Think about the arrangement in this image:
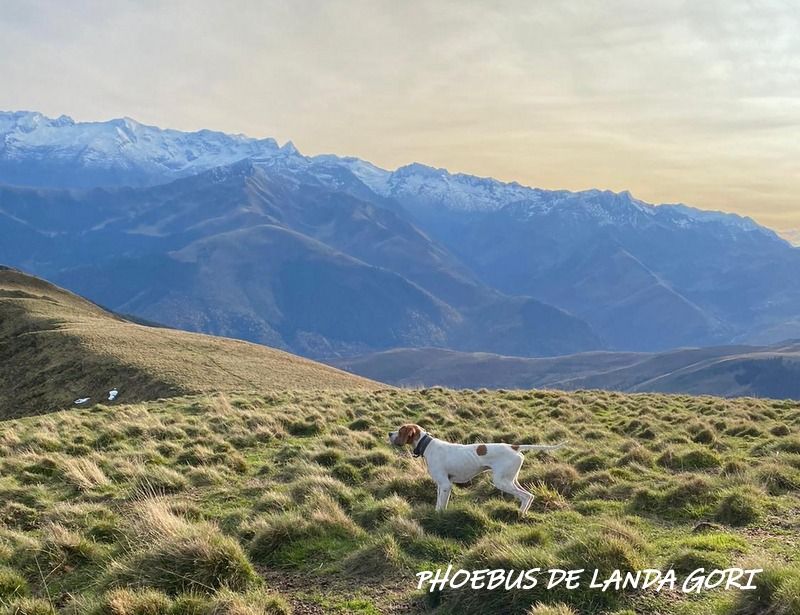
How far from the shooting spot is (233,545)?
7.74 meters

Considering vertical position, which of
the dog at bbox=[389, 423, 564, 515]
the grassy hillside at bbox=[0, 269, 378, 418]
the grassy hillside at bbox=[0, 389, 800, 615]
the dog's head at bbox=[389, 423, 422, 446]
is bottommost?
the grassy hillside at bbox=[0, 269, 378, 418]

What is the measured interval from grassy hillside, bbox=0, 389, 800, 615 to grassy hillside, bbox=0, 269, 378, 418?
15.3 metres

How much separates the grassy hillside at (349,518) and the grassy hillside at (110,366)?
15.3 metres

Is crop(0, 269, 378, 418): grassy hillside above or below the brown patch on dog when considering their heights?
below

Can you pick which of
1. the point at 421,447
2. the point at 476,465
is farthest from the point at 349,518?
the point at 476,465

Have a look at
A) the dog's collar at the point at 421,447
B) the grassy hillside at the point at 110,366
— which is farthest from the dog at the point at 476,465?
the grassy hillside at the point at 110,366

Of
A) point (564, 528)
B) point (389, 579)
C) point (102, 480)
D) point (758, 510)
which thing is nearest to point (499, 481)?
point (564, 528)

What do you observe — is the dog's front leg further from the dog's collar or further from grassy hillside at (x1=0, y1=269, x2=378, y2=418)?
grassy hillside at (x1=0, y1=269, x2=378, y2=418)

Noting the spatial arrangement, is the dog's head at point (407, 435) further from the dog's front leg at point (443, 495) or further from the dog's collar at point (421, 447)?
the dog's front leg at point (443, 495)

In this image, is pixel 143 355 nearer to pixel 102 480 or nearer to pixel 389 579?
pixel 102 480

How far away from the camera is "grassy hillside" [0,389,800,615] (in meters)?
7.00

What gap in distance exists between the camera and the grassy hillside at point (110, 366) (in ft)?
116

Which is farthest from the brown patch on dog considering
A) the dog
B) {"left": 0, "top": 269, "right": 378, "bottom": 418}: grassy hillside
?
{"left": 0, "top": 269, "right": 378, "bottom": 418}: grassy hillside

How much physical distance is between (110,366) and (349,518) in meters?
32.7
